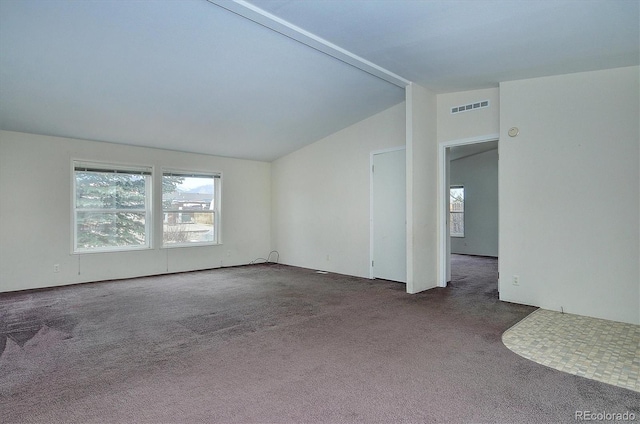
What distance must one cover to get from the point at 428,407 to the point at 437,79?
12.5ft

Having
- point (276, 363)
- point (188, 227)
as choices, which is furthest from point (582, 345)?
point (188, 227)

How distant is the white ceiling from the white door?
977 millimetres

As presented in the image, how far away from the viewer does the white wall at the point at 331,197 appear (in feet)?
19.6

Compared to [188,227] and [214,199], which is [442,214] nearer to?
[214,199]

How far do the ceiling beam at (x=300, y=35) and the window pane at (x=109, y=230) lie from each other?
4344 millimetres

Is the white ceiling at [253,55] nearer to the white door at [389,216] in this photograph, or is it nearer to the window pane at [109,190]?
the window pane at [109,190]

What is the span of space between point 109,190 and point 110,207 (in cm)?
28

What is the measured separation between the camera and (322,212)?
6.74 meters

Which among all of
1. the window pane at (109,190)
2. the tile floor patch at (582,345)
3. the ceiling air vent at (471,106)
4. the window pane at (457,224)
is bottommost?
the tile floor patch at (582,345)

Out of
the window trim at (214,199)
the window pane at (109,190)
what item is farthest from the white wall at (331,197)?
the window pane at (109,190)

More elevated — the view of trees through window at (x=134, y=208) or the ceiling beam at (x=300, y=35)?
the ceiling beam at (x=300, y=35)

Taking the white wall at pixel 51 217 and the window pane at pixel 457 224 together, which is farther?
the window pane at pixel 457 224

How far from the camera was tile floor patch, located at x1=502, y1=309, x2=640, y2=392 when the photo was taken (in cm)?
243

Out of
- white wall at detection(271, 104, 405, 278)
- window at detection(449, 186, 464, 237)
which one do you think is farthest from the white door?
window at detection(449, 186, 464, 237)
